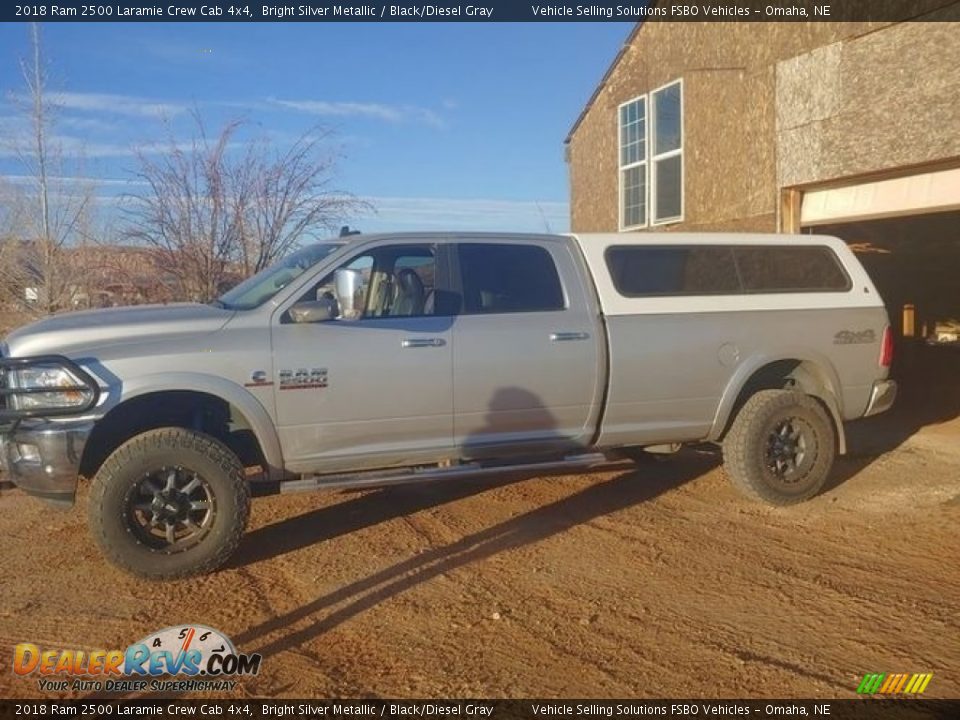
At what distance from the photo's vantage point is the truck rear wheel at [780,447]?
20.4 ft

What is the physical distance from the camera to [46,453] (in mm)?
4602

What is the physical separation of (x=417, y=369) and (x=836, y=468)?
4.40 m

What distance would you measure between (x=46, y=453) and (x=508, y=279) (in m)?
3.03

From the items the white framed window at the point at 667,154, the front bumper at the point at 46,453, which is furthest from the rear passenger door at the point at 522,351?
the white framed window at the point at 667,154

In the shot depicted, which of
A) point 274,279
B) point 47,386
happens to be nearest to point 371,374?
point 274,279

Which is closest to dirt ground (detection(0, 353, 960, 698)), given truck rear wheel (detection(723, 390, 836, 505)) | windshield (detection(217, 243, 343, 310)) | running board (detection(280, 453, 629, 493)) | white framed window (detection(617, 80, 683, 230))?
truck rear wheel (detection(723, 390, 836, 505))

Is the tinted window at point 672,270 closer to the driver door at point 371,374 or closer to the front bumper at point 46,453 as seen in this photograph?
the driver door at point 371,374

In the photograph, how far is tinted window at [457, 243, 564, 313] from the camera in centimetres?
566

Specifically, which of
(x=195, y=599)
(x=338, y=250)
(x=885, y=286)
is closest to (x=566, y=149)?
(x=885, y=286)

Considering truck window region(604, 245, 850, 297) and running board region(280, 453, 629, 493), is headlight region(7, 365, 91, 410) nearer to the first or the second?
running board region(280, 453, 629, 493)

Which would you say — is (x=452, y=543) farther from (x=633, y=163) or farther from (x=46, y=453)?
(x=633, y=163)

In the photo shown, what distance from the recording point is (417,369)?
529 cm

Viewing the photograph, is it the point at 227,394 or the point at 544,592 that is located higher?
the point at 227,394

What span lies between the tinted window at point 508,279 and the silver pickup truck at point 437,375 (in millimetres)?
15
